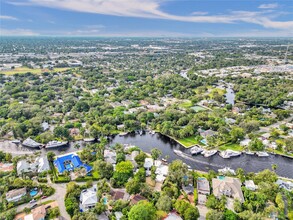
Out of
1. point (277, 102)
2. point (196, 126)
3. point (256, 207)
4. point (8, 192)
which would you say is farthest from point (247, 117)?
point (8, 192)

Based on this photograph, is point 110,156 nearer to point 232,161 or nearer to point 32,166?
point 32,166

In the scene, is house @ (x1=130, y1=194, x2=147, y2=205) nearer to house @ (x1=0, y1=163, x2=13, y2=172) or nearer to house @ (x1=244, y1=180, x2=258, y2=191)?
house @ (x1=244, y1=180, x2=258, y2=191)

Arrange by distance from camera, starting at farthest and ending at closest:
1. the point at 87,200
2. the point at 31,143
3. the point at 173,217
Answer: the point at 31,143 → the point at 87,200 → the point at 173,217

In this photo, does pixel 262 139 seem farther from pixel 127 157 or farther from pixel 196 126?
pixel 127 157

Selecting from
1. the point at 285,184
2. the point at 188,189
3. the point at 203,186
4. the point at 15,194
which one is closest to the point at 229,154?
the point at 285,184

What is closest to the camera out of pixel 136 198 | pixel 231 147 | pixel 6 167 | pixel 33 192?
pixel 136 198

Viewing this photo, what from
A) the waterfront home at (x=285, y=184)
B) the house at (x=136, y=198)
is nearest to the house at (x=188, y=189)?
the house at (x=136, y=198)
